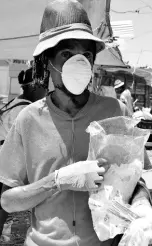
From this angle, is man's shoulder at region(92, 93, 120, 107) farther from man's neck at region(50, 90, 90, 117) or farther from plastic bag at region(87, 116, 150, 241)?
plastic bag at region(87, 116, 150, 241)

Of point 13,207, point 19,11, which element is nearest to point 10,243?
point 13,207

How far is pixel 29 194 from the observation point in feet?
4.01

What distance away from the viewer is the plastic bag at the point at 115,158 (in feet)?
3.75

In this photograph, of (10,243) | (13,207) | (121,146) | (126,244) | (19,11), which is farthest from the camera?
(19,11)

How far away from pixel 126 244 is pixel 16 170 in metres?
0.51

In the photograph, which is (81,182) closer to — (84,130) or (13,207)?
(84,130)

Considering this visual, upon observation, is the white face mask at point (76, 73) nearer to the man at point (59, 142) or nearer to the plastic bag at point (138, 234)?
the man at point (59, 142)

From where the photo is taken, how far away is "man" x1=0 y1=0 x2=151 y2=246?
122 centimetres

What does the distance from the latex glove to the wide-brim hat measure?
466 millimetres

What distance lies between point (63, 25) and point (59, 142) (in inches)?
17.9

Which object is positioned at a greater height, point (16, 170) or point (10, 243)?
point (16, 170)

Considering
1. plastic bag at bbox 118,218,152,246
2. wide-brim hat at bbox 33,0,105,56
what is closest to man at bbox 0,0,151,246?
wide-brim hat at bbox 33,0,105,56

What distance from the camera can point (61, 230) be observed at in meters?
1.22

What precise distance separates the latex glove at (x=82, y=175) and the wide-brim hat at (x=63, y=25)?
0.47 metres
